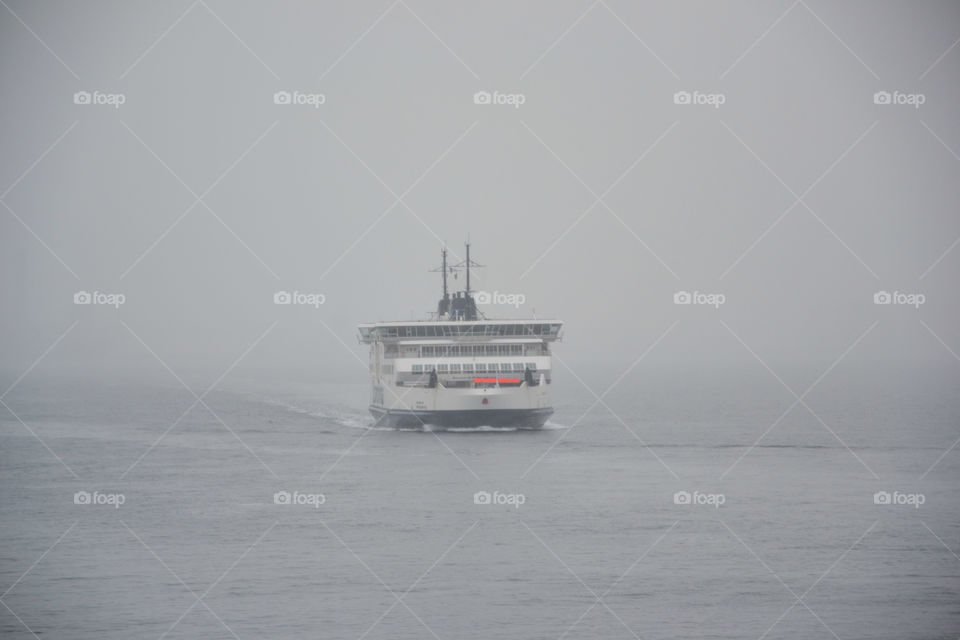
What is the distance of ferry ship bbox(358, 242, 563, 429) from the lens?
67188 millimetres

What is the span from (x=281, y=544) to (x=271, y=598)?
6.15m

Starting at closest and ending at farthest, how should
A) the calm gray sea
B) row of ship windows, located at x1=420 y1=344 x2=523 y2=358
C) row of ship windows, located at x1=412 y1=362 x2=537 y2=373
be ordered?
the calm gray sea → row of ship windows, located at x1=412 y1=362 x2=537 y2=373 → row of ship windows, located at x1=420 y1=344 x2=523 y2=358

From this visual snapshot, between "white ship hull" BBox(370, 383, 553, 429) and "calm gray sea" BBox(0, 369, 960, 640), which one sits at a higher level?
"white ship hull" BBox(370, 383, 553, 429)

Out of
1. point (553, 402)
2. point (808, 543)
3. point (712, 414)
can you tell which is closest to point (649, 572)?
point (808, 543)

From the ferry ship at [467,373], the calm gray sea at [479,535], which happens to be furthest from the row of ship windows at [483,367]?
the calm gray sea at [479,535]

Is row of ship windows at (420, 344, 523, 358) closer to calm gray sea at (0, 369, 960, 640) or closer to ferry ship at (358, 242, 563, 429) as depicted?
ferry ship at (358, 242, 563, 429)

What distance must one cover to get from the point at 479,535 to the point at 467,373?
29491mm

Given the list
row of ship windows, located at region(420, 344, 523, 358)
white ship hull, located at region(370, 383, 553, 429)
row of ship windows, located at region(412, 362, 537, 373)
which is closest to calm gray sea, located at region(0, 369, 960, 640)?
white ship hull, located at region(370, 383, 553, 429)

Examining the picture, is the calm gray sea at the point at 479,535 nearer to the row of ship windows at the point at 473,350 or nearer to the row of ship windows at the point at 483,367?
the row of ship windows at the point at 483,367

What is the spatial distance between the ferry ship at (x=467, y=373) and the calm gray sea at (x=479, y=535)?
4.88 feet

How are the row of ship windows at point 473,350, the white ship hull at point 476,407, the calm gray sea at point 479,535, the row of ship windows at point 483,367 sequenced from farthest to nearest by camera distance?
1. the row of ship windows at point 473,350
2. the row of ship windows at point 483,367
3. the white ship hull at point 476,407
4. the calm gray sea at point 479,535

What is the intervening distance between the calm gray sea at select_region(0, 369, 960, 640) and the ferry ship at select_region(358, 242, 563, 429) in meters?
1.49

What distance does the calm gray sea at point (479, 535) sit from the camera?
29.8 meters

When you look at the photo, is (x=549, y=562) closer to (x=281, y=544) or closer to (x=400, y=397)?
(x=281, y=544)
